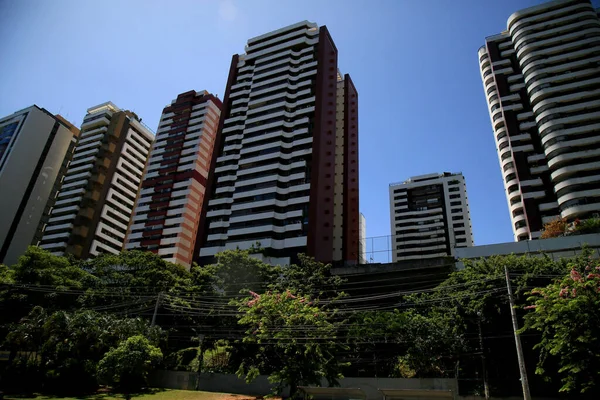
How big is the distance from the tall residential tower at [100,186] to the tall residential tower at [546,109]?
73.1 m

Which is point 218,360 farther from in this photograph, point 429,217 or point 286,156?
point 429,217

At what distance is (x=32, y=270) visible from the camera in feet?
127

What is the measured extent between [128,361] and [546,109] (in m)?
62.3

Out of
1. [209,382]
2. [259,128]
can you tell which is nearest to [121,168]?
[259,128]

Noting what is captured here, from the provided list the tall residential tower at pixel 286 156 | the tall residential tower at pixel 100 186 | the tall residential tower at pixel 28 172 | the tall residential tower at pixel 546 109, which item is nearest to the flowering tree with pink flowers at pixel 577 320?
the tall residential tower at pixel 286 156

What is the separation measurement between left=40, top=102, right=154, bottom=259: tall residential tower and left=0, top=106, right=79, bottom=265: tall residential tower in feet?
8.40

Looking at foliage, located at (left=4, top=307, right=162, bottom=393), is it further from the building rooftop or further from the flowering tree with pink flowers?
the building rooftop

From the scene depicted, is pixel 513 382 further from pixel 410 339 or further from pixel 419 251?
pixel 419 251

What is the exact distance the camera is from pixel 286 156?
62.6 metres

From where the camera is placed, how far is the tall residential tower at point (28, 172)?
73062 millimetres

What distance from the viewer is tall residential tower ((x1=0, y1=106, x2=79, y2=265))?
73.1 meters

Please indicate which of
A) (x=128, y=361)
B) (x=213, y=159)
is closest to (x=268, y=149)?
(x=213, y=159)

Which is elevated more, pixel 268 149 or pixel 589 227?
pixel 268 149

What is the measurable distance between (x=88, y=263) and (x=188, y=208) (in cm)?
2919
